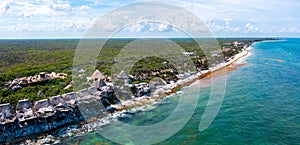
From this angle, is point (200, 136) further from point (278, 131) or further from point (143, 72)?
point (143, 72)

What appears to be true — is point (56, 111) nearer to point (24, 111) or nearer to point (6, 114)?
point (24, 111)

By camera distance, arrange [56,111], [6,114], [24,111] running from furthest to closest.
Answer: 1. [56,111]
2. [24,111]
3. [6,114]

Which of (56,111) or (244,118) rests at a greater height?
(56,111)

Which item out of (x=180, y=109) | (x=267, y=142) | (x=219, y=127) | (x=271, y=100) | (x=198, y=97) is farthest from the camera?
(x=198, y=97)

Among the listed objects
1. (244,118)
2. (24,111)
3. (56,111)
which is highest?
(24,111)

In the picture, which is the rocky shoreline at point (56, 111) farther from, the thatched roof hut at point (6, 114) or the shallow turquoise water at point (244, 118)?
the shallow turquoise water at point (244, 118)

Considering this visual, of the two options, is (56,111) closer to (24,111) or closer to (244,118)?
(24,111)

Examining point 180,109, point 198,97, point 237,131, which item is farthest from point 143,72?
point 237,131

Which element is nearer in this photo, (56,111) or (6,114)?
(6,114)

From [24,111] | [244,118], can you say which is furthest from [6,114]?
[244,118]

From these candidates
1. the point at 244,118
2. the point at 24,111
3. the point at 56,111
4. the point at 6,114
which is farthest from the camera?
the point at 244,118

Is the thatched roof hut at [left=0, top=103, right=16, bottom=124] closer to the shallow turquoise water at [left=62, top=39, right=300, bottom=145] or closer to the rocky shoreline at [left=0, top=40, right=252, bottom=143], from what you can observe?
the rocky shoreline at [left=0, top=40, right=252, bottom=143]
